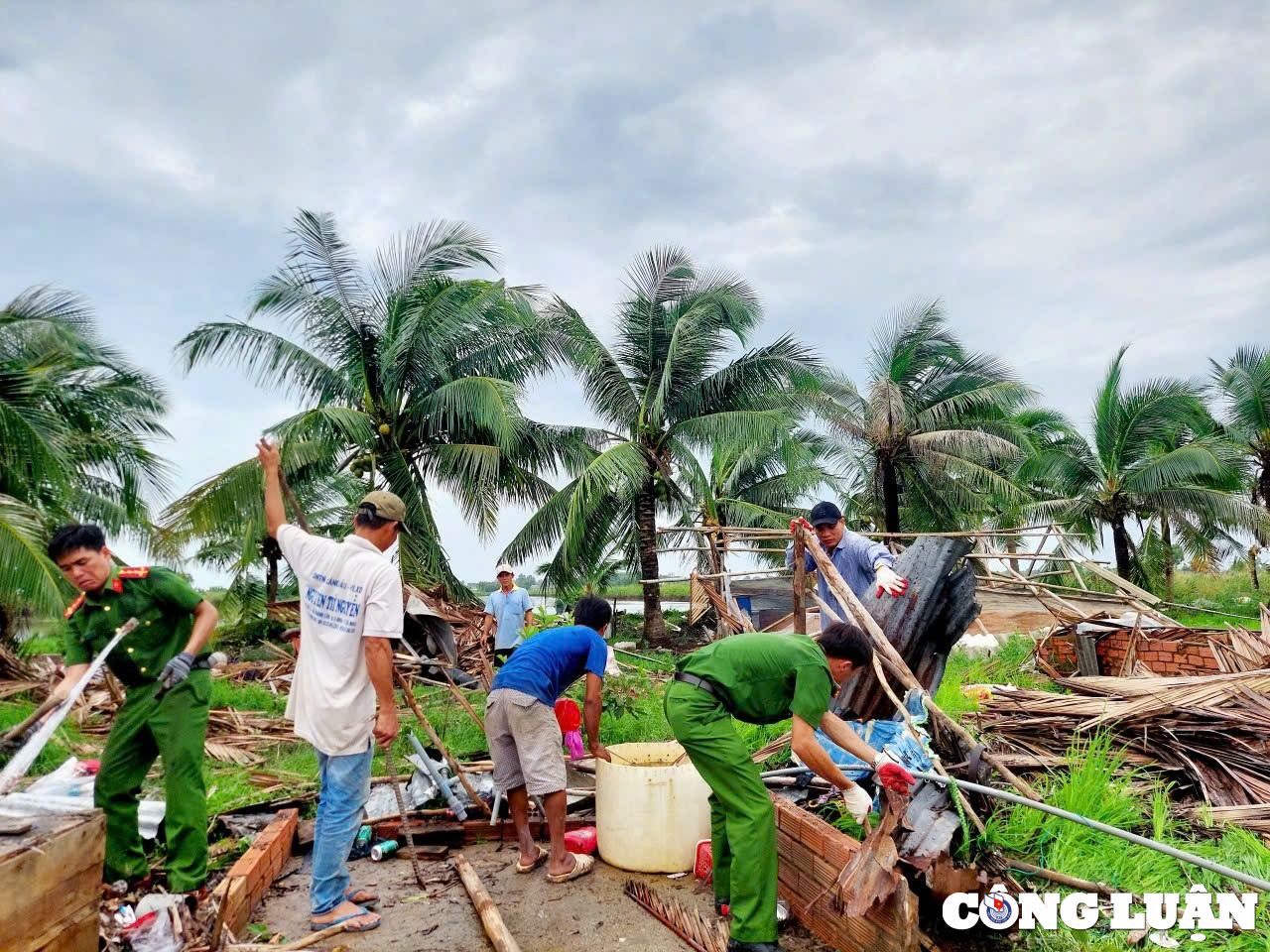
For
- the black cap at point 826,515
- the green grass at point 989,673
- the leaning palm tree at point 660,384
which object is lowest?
the green grass at point 989,673

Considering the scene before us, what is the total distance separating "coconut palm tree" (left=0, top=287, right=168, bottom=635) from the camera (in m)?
8.23

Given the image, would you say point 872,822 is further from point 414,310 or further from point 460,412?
point 414,310

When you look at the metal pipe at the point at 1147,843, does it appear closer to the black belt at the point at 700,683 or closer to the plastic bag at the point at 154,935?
the black belt at the point at 700,683

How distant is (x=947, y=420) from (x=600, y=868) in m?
17.7

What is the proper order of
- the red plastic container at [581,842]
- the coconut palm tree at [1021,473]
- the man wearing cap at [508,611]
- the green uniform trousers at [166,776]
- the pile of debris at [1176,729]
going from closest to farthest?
1. the green uniform trousers at [166,776]
2. the red plastic container at [581,842]
3. the pile of debris at [1176,729]
4. the man wearing cap at [508,611]
5. the coconut palm tree at [1021,473]

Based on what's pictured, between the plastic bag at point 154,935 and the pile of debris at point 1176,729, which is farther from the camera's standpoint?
the pile of debris at point 1176,729

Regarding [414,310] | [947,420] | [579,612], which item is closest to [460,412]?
[414,310]

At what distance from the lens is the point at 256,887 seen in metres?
4.19

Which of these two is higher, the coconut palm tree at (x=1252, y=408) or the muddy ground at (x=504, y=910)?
the coconut palm tree at (x=1252, y=408)

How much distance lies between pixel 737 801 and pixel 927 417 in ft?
59.3

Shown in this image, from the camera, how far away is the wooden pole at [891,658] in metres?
3.98

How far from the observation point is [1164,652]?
918cm

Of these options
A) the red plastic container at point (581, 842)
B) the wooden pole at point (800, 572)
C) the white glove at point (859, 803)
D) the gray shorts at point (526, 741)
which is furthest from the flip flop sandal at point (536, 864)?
the wooden pole at point (800, 572)

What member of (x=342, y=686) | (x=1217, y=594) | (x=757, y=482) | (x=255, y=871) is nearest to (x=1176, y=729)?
(x=342, y=686)
